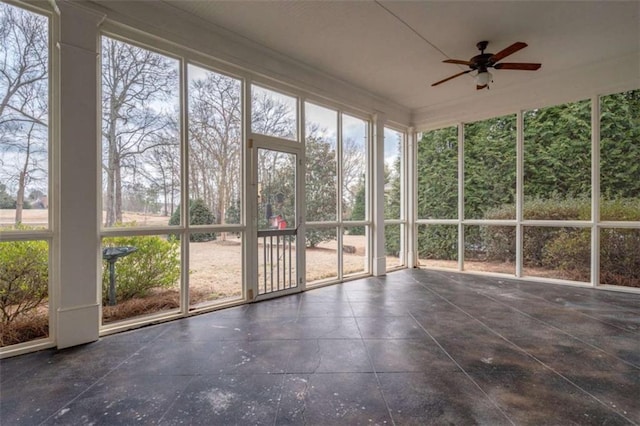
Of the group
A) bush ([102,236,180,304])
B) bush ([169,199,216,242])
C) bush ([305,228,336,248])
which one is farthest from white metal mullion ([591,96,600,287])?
bush ([102,236,180,304])

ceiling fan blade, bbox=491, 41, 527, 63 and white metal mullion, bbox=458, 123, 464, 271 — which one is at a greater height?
ceiling fan blade, bbox=491, 41, 527, 63

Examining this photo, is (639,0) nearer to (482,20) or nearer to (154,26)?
(482,20)

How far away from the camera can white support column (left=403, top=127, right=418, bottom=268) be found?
6.16 metres

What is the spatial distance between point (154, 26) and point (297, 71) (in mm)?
1787

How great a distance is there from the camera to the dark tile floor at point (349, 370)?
174cm

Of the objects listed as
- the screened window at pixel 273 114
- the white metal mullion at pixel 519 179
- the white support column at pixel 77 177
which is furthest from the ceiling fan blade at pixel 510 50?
the white support column at pixel 77 177

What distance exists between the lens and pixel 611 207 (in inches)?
173

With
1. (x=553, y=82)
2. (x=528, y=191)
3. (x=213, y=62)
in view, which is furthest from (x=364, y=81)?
(x=528, y=191)

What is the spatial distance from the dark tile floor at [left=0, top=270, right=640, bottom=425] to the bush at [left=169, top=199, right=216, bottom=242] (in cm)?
88

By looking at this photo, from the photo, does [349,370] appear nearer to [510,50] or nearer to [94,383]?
[94,383]

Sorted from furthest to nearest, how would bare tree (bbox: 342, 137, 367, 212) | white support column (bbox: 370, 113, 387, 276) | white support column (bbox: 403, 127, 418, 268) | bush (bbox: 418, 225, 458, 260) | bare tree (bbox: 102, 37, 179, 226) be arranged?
white support column (bbox: 403, 127, 418, 268) < bush (bbox: 418, 225, 458, 260) < white support column (bbox: 370, 113, 387, 276) < bare tree (bbox: 342, 137, 367, 212) < bare tree (bbox: 102, 37, 179, 226)

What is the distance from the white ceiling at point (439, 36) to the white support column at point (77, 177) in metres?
0.90

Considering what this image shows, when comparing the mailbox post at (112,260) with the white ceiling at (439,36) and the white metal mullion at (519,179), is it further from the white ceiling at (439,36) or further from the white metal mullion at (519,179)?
the white metal mullion at (519,179)

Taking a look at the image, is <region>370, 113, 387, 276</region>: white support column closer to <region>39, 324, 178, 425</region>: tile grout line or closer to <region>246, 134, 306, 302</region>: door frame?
<region>246, 134, 306, 302</region>: door frame
